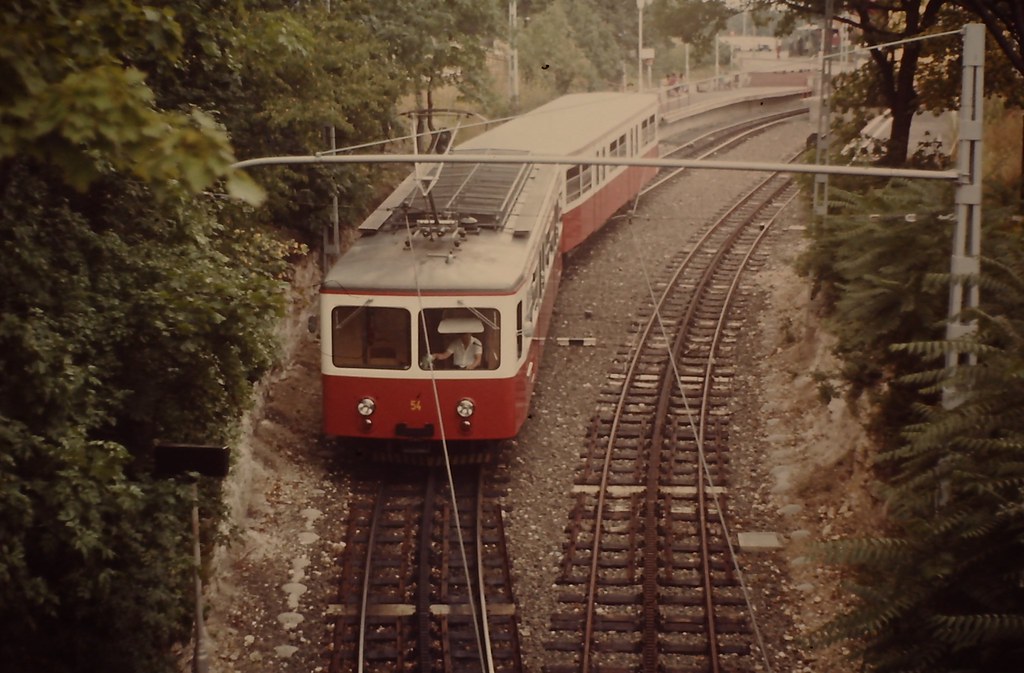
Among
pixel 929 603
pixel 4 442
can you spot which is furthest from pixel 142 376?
pixel 929 603

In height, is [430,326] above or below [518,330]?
above

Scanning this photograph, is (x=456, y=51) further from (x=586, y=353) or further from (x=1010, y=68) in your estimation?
(x=1010, y=68)

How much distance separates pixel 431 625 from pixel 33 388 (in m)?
4.48

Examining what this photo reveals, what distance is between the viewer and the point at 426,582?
444 inches

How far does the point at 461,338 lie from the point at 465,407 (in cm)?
75

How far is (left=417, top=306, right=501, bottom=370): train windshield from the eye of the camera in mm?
12602

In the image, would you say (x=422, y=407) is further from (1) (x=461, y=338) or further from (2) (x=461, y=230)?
(2) (x=461, y=230)

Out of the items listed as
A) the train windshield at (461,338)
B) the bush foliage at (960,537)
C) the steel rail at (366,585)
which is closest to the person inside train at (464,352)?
the train windshield at (461,338)

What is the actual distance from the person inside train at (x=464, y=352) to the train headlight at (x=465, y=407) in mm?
368

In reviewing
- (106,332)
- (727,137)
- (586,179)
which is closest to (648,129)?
(586,179)

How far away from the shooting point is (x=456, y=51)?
23.6 metres

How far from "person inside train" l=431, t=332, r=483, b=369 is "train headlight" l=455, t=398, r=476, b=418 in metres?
0.37

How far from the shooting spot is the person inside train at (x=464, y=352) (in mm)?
12695

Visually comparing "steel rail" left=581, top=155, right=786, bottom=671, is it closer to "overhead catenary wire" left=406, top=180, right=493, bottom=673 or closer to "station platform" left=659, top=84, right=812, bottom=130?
"overhead catenary wire" left=406, top=180, right=493, bottom=673
